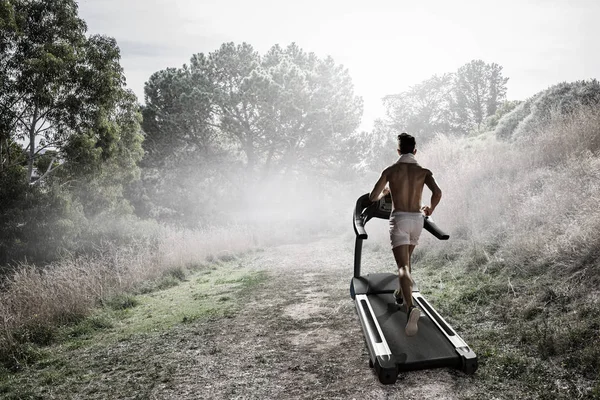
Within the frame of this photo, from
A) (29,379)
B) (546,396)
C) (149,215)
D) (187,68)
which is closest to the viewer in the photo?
(546,396)

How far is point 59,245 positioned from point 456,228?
11953 millimetres

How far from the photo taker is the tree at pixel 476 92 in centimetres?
3894

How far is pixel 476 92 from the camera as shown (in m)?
39.0

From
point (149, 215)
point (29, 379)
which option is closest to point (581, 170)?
point (29, 379)

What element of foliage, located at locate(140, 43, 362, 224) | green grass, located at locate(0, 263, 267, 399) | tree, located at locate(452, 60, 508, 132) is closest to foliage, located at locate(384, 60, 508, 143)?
tree, located at locate(452, 60, 508, 132)

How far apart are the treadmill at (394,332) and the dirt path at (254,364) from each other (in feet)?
0.67

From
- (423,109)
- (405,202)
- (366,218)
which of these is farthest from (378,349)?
(423,109)

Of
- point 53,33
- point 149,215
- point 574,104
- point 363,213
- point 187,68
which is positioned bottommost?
point 149,215

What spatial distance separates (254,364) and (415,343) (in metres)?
1.74

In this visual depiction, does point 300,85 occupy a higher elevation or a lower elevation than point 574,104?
higher

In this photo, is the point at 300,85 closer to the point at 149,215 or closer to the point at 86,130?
the point at 149,215

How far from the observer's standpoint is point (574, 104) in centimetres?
1216

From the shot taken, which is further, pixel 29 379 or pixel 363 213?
pixel 363 213

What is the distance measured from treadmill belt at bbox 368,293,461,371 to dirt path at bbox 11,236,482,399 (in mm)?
206
